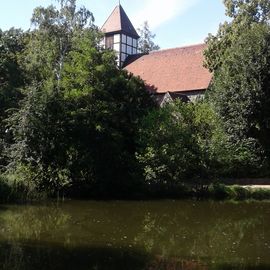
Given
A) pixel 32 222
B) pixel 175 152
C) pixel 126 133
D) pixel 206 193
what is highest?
pixel 126 133

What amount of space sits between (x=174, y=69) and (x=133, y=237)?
3779 cm

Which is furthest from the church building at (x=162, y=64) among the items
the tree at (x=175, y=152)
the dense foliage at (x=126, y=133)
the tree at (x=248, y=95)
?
the tree at (x=175, y=152)

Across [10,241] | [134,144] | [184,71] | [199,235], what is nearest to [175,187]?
[134,144]

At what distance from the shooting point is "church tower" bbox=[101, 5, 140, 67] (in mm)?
53659

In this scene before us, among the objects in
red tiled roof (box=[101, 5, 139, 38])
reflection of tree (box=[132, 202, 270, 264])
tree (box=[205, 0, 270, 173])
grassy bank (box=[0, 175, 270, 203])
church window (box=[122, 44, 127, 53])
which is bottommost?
reflection of tree (box=[132, 202, 270, 264])

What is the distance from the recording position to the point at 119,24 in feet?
176

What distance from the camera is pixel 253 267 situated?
910cm

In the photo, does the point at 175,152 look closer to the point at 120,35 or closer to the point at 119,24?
the point at 120,35

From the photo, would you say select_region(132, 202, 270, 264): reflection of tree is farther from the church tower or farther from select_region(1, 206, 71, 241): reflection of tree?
the church tower

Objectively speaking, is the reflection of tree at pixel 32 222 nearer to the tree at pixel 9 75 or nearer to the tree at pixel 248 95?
the tree at pixel 9 75

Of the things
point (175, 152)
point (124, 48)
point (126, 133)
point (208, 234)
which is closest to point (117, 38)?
point (124, 48)

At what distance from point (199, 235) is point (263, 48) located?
19.8m

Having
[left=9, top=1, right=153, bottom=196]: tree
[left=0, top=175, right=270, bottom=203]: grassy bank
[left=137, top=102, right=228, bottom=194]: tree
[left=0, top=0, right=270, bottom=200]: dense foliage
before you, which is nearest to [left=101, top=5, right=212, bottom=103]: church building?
[left=0, top=0, right=270, bottom=200]: dense foliage

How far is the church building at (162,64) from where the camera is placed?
45469 mm
